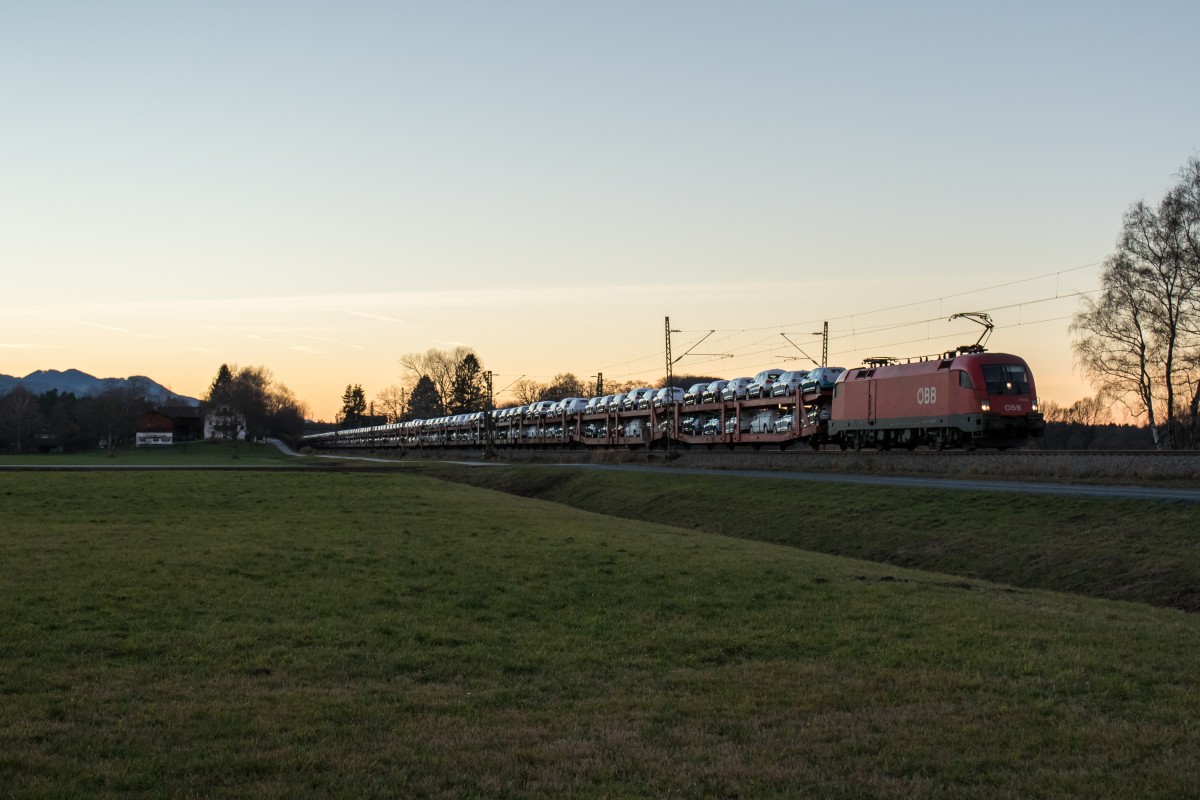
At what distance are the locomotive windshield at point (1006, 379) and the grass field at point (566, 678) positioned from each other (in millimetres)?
23915

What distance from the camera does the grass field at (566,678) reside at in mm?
7398

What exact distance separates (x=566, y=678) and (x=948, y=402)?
3555 cm

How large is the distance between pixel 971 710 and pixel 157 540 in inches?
665

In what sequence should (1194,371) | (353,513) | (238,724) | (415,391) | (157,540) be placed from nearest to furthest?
(238,724)
(157,540)
(353,513)
(1194,371)
(415,391)

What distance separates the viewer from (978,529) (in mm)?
24672

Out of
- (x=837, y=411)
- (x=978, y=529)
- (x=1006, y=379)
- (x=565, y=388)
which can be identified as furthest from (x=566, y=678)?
(x=565, y=388)

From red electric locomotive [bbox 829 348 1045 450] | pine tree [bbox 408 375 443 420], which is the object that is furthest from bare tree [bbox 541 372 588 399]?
red electric locomotive [bbox 829 348 1045 450]

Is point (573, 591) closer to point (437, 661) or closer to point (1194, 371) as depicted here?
point (437, 661)

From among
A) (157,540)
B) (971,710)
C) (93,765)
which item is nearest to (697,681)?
(971,710)

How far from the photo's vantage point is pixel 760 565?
60.7ft

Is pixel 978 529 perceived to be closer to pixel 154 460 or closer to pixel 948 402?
pixel 948 402

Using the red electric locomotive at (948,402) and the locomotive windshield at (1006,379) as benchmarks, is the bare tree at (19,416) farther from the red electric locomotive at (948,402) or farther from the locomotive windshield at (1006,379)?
the locomotive windshield at (1006,379)

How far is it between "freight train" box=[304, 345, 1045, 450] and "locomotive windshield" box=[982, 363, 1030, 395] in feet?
0.13

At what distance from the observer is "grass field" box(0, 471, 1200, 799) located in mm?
7398
